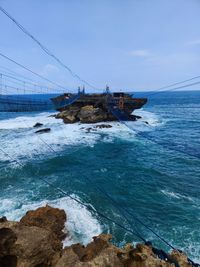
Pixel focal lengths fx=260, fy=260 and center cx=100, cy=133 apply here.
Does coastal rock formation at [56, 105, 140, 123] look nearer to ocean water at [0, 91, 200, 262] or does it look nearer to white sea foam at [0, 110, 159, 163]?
white sea foam at [0, 110, 159, 163]

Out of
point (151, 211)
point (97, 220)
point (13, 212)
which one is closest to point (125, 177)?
point (151, 211)

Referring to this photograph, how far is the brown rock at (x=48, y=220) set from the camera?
15805 mm

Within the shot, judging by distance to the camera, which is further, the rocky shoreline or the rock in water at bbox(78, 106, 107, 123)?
the rock in water at bbox(78, 106, 107, 123)

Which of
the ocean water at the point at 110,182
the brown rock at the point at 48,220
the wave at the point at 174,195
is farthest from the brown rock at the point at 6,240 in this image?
the wave at the point at 174,195

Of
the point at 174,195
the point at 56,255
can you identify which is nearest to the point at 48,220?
the point at 56,255

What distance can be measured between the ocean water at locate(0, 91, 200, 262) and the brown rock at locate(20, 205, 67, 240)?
24.4 inches

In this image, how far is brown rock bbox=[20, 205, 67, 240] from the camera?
15.8 metres

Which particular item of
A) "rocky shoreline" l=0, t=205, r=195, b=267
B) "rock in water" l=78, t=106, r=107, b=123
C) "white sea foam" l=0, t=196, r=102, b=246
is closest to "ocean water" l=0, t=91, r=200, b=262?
"white sea foam" l=0, t=196, r=102, b=246

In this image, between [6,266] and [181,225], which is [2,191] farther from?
[181,225]

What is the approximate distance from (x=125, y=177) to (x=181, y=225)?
919 cm

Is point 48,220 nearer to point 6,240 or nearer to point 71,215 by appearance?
point 71,215

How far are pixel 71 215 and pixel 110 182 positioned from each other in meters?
7.04

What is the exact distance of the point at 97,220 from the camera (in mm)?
17984

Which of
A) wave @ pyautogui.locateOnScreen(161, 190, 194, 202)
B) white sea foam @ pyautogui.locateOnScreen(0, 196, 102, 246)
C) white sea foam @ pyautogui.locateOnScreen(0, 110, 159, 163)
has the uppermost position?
white sea foam @ pyautogui.locateOnScreen(0, 110, 159, 163)
